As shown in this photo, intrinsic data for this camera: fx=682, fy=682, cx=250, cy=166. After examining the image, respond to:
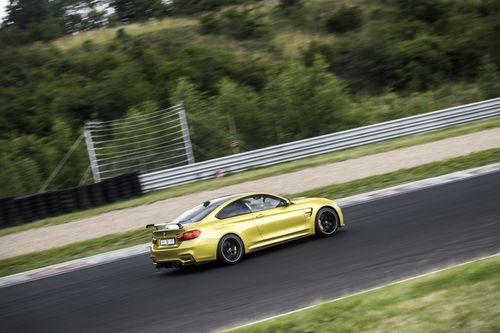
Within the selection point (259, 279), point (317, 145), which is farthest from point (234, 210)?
point (317, 145)

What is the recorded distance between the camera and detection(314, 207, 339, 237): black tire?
500 inches

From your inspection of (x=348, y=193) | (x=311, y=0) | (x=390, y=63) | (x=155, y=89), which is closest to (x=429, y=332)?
(x=348, y=193)

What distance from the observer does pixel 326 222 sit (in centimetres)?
1285

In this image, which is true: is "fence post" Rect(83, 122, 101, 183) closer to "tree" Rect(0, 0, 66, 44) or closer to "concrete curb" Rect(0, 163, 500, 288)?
"concrete curb" Rect(0, 163, 500, 288)

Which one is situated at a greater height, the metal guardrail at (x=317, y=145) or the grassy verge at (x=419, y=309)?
the metal guardrail at (x=317, y=145)

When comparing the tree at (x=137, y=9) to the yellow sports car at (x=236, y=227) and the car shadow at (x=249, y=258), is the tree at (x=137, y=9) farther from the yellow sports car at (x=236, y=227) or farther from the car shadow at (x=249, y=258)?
the yellow sports car at (x=236, y=227)

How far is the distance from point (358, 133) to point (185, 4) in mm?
43003

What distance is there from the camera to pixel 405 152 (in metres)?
24.0

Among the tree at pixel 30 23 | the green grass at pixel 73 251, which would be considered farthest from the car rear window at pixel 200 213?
the tree at pixel 30 23

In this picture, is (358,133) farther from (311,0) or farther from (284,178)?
(311,0)

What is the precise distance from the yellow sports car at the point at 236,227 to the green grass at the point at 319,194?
5221 mm

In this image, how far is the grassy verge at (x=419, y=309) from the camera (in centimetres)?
577

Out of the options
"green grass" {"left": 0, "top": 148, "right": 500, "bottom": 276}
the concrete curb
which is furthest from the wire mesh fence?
the concrete curb

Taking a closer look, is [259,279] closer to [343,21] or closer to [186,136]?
[186,136]
